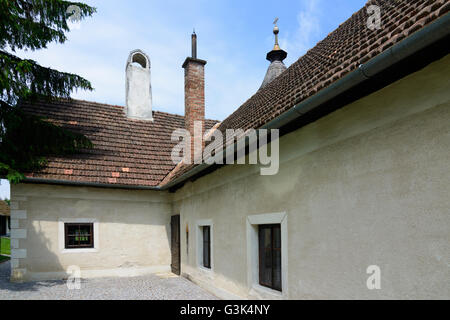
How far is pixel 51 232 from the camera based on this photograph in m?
8.83

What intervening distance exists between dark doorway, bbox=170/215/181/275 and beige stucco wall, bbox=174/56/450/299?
15.7ft

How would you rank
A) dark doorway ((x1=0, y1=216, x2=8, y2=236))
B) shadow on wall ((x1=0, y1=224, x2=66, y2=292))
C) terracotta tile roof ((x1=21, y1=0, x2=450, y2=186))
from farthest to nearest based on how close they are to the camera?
1. dark doorway ((x1=0, y1=216, x2=8, y2=236))
2. terracotta tile roof ((x1=21, y1=0, x2=450, y2=186))
3. shadow on wall ((x1=0, y1=224, x2=66, y2=292))

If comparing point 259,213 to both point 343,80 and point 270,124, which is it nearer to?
point 270,124

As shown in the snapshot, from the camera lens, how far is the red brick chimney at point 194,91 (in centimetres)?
1059

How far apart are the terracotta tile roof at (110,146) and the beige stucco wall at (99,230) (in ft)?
1.78

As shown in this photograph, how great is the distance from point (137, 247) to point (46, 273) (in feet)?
8.30

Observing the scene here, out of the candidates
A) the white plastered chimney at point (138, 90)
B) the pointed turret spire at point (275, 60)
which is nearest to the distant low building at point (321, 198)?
the white plastered chimney at point (138, 90)

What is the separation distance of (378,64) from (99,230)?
29.2ft

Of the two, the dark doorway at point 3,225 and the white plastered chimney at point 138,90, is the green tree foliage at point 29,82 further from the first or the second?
the dark doorway at point 3,225

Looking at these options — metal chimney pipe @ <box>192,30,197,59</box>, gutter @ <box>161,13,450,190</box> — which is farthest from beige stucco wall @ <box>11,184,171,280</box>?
gutter @ <box>161,13,450,190</box>

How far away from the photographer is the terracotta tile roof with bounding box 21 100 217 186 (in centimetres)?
921

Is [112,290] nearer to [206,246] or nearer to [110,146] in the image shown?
[206,246]

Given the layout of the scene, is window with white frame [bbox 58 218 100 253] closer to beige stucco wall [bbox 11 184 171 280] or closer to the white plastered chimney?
beige stucco wall [bbox 11 184 171 280]
